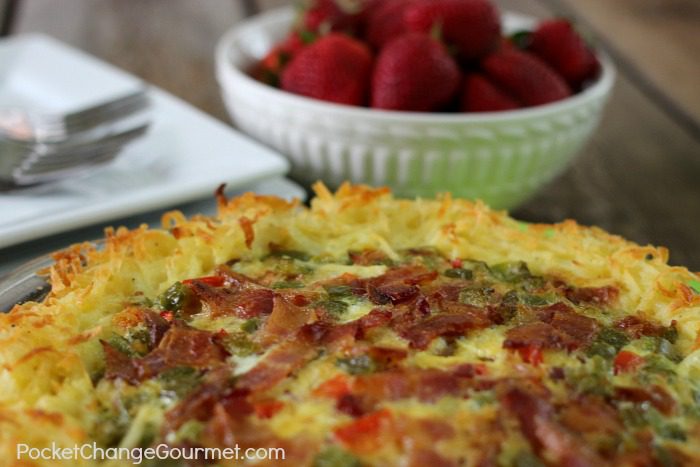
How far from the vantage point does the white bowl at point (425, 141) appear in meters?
2.61

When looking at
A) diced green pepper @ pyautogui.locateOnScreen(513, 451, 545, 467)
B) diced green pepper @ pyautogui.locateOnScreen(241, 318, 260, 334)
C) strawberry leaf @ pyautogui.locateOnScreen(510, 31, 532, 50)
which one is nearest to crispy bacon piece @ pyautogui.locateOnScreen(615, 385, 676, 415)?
diced green pepper @ pyautogui.locateOnScreen(513, 451, 545, 467)

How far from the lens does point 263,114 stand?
9.33 ft

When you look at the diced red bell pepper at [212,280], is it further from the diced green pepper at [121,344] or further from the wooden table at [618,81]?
the wooden table at [618,81]

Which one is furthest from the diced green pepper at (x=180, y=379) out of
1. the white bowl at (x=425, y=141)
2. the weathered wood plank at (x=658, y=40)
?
the weathered wood plank at (x=658, y=40)

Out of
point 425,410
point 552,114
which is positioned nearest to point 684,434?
point 425,410

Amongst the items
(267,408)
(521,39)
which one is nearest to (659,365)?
(267,408)

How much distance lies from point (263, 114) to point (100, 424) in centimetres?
171

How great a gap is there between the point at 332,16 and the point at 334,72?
1.23 ft

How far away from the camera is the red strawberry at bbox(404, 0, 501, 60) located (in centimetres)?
284

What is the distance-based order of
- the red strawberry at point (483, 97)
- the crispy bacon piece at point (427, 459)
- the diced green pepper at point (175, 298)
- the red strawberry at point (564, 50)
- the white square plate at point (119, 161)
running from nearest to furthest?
the crispy bacon piece at point (427, 459)
the diced green pepper at point (175, 298)
the white square plate at point (119, 161)
the red strawberry at point (483, 97)
the red strawberry at point (564, 50)

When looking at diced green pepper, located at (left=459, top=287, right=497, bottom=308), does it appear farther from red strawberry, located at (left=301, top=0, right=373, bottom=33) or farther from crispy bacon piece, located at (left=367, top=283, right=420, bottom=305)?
red strawberry, located at (left=301, top=0, right=373, bottom=33)

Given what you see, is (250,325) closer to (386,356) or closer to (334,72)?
(386,356)

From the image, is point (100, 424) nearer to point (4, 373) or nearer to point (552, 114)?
point (4, 373)

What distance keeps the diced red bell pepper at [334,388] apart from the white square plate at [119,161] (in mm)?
1163
